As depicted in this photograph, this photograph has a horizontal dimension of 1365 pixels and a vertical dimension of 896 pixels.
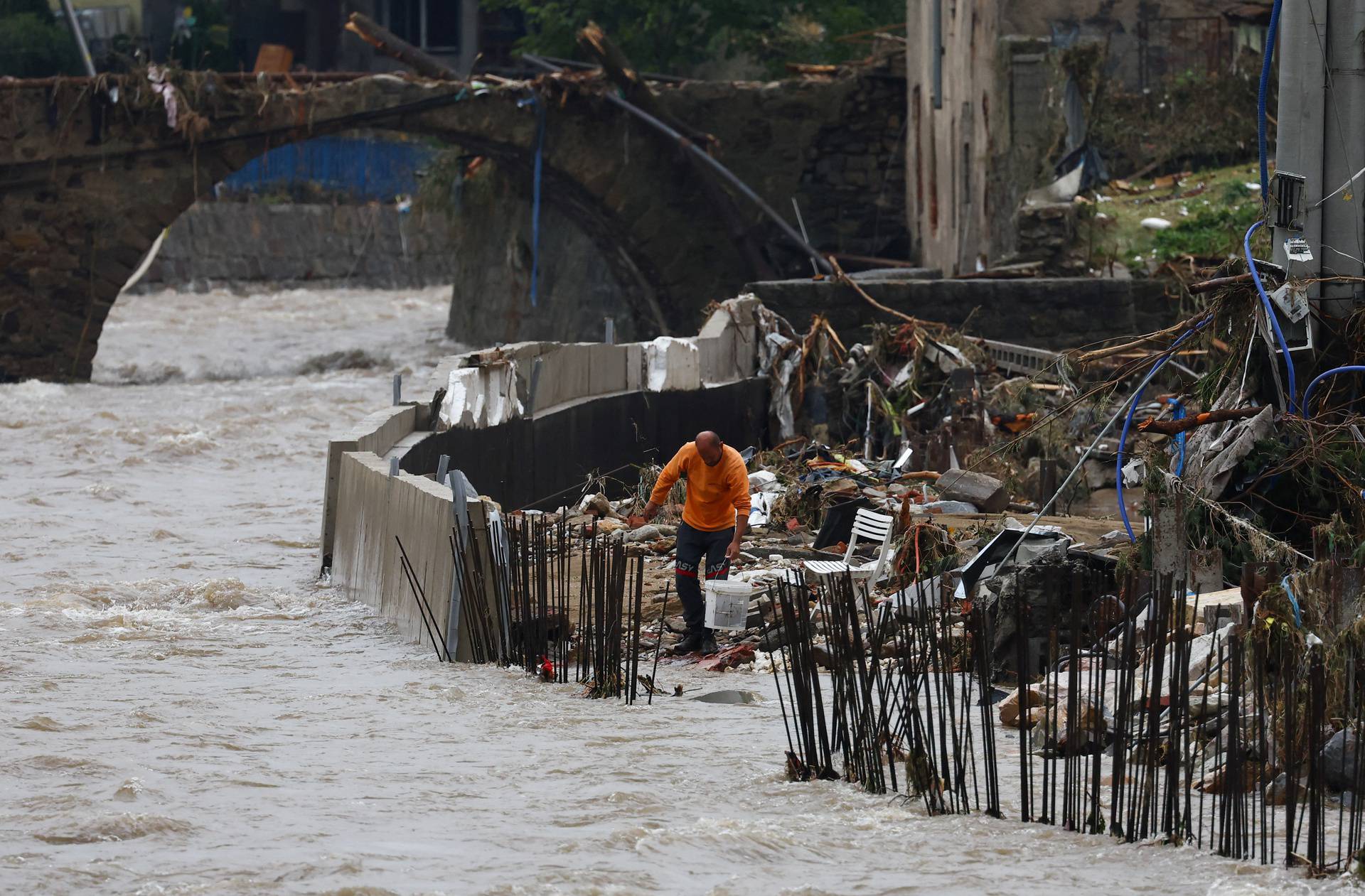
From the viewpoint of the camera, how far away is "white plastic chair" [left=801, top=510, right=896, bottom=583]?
35.4 ft

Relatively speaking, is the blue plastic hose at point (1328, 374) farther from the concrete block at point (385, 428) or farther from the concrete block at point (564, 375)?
the concrete block at point (564, 375)

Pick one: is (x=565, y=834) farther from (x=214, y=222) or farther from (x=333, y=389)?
(x=214, y=222)

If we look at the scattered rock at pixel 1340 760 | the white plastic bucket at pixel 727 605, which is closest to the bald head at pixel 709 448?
the white plastic bucket at pixel 727 605

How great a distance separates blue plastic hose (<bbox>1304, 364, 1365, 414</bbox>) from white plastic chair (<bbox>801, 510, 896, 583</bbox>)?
240cm

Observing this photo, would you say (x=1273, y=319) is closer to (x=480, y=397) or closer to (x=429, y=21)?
(x=480, y=397)

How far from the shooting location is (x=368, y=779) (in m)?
7.48

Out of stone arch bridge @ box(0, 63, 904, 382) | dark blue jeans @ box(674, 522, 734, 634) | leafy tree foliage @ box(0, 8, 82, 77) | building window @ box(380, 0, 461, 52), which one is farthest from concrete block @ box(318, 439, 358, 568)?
building window @ box(380, 0, 461, 52)

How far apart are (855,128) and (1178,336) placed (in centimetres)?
1872

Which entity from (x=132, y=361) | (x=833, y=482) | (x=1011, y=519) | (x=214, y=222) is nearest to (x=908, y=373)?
(x=833, y=482)

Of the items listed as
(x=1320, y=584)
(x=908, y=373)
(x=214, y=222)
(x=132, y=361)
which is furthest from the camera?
(x=214, y=222)

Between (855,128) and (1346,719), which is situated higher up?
(855,128)

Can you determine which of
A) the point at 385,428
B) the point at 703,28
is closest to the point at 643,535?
the point at 385,428

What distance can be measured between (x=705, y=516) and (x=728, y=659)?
0.85 meters

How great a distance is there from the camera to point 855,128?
96.9 ft
